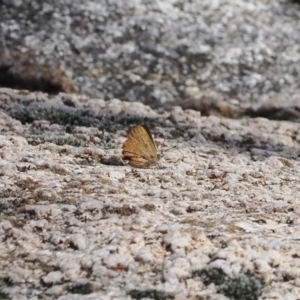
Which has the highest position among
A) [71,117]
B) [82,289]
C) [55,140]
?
[82,289]

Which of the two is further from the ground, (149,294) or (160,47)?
(149,294)

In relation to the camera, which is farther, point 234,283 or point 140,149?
point 140,149

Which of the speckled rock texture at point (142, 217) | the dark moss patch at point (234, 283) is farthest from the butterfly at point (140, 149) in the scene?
the dark moss patch at point (234, 283)


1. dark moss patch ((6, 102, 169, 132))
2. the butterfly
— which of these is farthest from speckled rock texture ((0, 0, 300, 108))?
the butterfly

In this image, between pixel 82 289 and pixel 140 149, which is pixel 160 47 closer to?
pixel 140 149

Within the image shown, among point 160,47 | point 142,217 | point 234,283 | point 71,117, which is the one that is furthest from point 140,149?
point 160,47

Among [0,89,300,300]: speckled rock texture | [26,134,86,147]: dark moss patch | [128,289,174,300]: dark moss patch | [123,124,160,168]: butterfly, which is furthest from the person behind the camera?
[26,134,86,147]: dark moss patch

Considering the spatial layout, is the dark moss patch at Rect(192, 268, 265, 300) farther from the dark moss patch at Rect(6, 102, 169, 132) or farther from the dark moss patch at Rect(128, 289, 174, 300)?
the dark moss patch at Rect(6, 102, 169, 132)

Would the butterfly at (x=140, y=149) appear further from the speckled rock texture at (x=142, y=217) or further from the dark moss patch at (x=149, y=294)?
the dark moss patch at (x=149, y=294)
